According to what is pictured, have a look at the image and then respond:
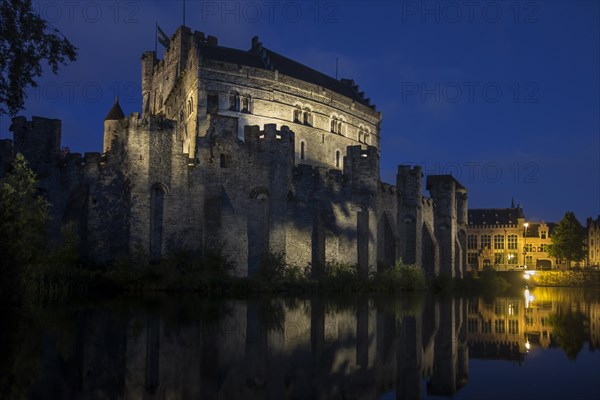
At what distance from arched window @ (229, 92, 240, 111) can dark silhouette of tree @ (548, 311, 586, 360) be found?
94.9ft

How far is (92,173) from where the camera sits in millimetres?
29219

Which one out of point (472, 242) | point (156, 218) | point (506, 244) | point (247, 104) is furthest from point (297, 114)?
point (506, 244)

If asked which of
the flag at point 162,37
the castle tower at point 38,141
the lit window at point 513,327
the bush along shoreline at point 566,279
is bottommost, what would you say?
the bush along shoreline at point 566,279

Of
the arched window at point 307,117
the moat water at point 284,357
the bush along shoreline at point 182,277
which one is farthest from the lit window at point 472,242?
the moat water at point 284,357

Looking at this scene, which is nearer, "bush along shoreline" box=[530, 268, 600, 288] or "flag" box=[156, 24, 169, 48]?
"flag" box=[156, 24, 169, 48]

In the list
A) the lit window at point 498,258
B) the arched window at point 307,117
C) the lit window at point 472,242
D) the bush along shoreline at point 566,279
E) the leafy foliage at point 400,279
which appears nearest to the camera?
the leafy foliage at point 400,279

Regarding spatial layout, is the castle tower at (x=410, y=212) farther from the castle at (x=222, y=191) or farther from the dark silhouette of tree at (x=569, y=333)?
the dark silhouette of tree at (x=569, y=333)

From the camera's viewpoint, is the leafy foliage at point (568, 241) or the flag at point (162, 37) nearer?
the flag at point (162, 37)

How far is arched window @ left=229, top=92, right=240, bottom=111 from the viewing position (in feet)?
144

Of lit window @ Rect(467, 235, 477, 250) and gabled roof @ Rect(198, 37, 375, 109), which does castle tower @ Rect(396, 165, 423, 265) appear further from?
lit window @ Rect(467, 235, 477, 250)

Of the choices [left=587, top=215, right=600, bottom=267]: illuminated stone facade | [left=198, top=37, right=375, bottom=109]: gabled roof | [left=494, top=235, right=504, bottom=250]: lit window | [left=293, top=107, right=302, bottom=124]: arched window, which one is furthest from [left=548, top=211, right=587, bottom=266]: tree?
[left=293, top=107, right=302, bottom=124]: arched window

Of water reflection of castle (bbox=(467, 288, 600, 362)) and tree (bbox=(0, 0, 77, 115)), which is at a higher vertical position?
tree (bbox=(0, 0, 77, 115))

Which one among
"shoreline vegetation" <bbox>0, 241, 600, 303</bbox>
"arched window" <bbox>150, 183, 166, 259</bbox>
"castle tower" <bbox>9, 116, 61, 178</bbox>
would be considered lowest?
"shoreline vegetation" <bbox>0, 241, 600, 303</bbox>

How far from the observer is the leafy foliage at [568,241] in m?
75.0
